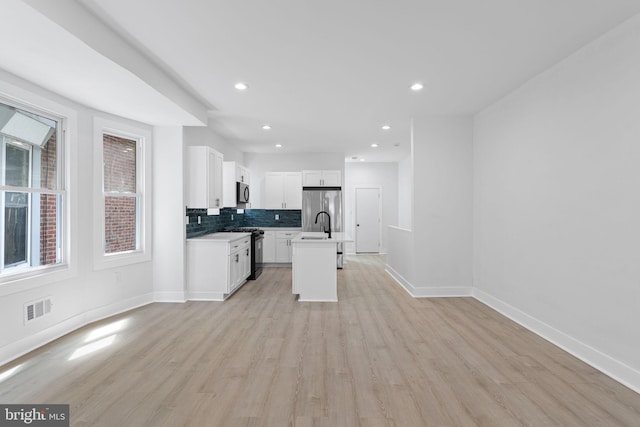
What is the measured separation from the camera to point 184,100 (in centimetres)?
356

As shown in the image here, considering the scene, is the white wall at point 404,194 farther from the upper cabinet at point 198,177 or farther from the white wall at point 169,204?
the white wall at point 169,204

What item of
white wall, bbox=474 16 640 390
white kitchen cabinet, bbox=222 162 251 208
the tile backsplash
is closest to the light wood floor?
white wall, bbox=474 16 640 390

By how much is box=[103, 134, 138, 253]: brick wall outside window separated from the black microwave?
191 cm

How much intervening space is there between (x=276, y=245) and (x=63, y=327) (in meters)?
4.25

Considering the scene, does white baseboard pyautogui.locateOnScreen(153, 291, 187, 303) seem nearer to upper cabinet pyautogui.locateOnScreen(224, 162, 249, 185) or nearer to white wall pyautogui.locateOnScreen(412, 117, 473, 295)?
upper cabinet pyautogui.locateOnScreen(224, 162, 249, 185)

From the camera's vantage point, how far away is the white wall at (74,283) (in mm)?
2666

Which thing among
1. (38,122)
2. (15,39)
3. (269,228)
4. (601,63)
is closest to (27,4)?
(15,39)

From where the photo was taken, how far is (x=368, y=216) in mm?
9148

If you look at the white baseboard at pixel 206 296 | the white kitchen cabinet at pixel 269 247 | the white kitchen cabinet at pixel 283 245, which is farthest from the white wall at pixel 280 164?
the white baseboard at pixel 206 296

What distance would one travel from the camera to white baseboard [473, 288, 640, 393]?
229 centimetres

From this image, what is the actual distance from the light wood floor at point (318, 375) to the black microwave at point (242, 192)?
8.42 ft

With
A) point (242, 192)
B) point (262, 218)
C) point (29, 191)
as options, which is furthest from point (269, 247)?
point (29, 191)

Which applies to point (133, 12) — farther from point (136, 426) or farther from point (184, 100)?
point (136, 426)

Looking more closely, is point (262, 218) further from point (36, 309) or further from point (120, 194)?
point (36, 309)
